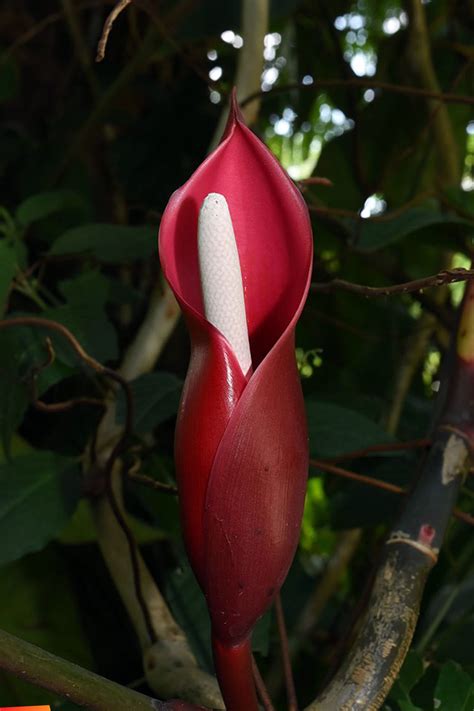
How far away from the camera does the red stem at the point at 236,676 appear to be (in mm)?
271

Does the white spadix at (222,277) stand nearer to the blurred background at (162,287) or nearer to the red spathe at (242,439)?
the red spathe at (242,439)

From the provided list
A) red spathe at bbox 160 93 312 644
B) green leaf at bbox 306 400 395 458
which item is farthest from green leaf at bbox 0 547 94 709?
red spathe at bbox 160 93 312 644

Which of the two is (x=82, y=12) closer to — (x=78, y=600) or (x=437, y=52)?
(x=437, y=52)

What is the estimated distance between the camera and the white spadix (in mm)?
264

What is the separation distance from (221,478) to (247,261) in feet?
0.26

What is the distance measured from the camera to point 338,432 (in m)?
0.47

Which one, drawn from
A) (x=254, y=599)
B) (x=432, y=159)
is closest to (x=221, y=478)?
(x=254, y=599)

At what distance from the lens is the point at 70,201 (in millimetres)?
629

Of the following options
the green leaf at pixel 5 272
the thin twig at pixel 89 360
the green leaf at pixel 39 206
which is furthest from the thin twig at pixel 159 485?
the green leaf at pixel 39 206

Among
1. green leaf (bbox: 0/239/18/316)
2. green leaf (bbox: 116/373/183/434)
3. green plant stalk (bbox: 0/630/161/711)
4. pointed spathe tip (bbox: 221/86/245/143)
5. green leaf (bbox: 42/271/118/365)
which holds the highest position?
pointed spathe tip (bbox: 221/86/245/143)

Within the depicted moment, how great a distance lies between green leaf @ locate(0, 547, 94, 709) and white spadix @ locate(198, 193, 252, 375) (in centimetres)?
34

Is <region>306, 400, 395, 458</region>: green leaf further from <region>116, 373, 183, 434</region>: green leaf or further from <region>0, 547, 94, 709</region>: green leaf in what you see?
<region>0, 547, 94, 709</region>: green leaf

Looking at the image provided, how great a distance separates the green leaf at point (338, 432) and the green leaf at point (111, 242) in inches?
5.7

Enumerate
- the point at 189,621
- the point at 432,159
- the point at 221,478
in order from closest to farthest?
the point at 221,478
the point at 189,621
the point at 432,159
